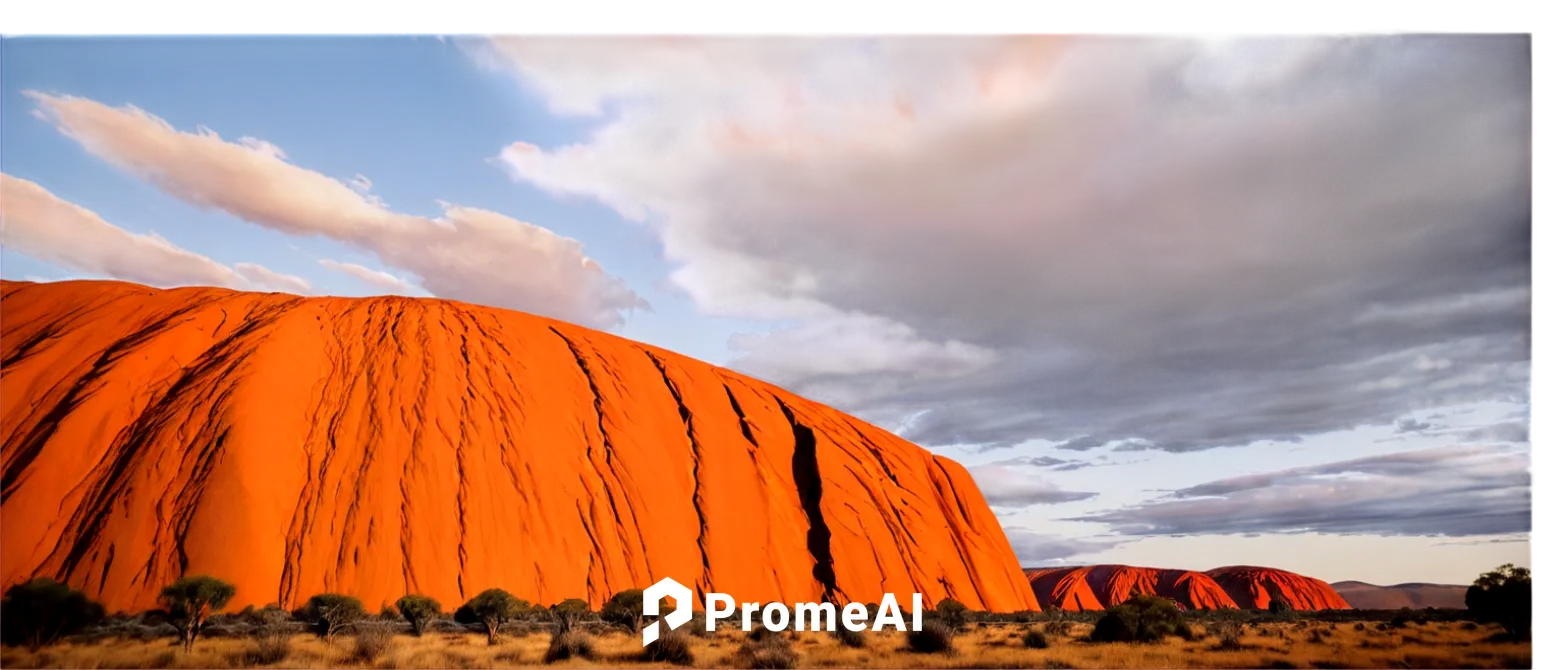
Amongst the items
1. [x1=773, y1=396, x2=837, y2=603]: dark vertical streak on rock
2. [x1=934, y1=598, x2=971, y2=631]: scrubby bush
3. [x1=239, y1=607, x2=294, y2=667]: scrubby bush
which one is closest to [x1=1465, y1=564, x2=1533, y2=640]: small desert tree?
[x1=934, y1=598, x2=971, y2=631]: scrubby bush

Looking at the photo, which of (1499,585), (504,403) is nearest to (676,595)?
(504,403)

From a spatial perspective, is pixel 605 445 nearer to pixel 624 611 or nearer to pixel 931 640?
pixel 624 611

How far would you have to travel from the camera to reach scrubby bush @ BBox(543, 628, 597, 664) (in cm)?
1402

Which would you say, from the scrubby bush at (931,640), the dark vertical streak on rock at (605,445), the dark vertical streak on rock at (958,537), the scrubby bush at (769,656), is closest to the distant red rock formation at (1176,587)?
the dark vertical streak on rock at (958,537)

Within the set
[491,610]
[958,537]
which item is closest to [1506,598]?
[958,537]

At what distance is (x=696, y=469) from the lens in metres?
24.4

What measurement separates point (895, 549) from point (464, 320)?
15.3m

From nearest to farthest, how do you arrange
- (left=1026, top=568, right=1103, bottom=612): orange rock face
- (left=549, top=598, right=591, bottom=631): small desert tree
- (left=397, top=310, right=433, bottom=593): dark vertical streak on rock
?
(left=549, top=598, right=591, bottom=631): small desert tree, (left=397, top=310, right=433, bottom=593): dark vertical streak on rock, (left=1026, top=568, right=1103, bottom=612): orange rock face

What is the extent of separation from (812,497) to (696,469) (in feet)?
12.7

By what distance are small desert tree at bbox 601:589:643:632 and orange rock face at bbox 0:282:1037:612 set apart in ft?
7.33

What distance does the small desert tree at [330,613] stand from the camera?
16000 mm

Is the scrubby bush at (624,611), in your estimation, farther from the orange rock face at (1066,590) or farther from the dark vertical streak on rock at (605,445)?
the orange rock face at (1066,590)

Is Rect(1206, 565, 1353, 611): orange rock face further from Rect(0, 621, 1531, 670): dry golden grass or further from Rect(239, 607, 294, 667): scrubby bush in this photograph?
Answer: Rect(239, 607, 294, 667): scrubby bush

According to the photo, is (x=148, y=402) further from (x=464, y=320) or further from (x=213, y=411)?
(x=464, y=320)
